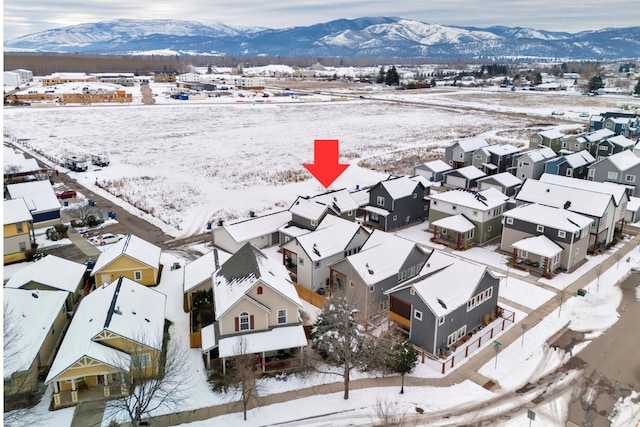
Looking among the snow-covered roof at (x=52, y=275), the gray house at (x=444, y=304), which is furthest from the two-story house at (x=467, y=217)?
the snow-covered roof at (x=52, y=275)

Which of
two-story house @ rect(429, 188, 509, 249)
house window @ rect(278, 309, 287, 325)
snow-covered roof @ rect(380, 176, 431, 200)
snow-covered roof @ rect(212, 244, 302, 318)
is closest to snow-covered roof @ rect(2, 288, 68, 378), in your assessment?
snow-covered roof @ rect(212, 244, 302, 318)

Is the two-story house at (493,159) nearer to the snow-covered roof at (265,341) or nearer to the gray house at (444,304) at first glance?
the gray house at (444,304)

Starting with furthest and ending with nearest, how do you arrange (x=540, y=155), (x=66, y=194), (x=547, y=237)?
1. (x=540, y=155)
2. (x=66, y=194)
3. (x=547, y=237)

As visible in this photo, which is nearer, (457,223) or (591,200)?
(591,200)

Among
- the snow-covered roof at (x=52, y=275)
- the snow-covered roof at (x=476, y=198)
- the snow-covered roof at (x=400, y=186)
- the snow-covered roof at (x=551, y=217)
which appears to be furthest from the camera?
the snow-covered roof at (x=400, y=186)

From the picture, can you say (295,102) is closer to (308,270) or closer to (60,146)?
(60,146)

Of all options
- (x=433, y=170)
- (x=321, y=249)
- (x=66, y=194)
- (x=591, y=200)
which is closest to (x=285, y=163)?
(x=433, y=170)

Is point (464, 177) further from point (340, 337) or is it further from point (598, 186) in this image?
point (340, 337)
